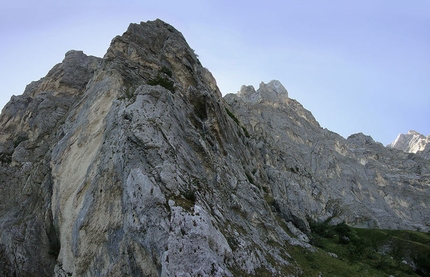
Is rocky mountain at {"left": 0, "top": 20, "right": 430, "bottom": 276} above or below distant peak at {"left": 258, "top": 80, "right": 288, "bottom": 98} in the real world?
below

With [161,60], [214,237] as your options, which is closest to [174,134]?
[214,237]

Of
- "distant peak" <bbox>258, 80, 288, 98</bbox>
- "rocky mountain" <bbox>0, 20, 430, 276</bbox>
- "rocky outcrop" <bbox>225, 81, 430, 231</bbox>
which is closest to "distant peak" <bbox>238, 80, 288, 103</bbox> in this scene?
"distant peak" <bbox>258, 80, 288, 98</bbox>

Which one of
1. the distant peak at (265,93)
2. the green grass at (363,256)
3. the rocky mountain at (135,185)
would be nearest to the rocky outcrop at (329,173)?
the distant peak at (265,93)

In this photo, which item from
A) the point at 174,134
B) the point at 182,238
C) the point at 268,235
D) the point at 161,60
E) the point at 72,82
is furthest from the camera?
the point at 72,82

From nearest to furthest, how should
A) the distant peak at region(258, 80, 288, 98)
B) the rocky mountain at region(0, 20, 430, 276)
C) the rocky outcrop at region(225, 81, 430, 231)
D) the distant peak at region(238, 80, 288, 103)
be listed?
the rocky mountain at region(0, 20, 430, 276), the rocky outcrop at region(225, 81, 430, 231), the distant peak at region(238, 80, 288, 103), the distant peak at region(258, 80, 288, 98)

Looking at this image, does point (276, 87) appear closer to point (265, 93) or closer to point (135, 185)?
point (265, 93)

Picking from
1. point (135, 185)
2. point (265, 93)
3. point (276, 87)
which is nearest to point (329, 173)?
point (265, 93)

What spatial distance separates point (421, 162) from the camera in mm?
130625

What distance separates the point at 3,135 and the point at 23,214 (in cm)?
2900

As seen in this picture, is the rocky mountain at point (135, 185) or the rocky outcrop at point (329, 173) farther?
the rocky outcrop at point (329, 173)

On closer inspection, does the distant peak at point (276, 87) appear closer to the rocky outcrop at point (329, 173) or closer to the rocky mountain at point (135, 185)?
the rocky outcrop at point (329, 173)

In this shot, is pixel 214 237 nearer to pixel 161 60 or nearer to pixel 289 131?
pixel 161 60

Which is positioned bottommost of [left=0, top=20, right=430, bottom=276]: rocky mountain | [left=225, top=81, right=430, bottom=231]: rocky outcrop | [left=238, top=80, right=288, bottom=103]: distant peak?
[left=0, top=20, right=430, bottom=276]: rocky mountain

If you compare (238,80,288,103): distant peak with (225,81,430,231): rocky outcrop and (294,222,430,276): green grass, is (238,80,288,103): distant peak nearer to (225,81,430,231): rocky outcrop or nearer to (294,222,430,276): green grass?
(225,81,430,231): rocky outcrop
